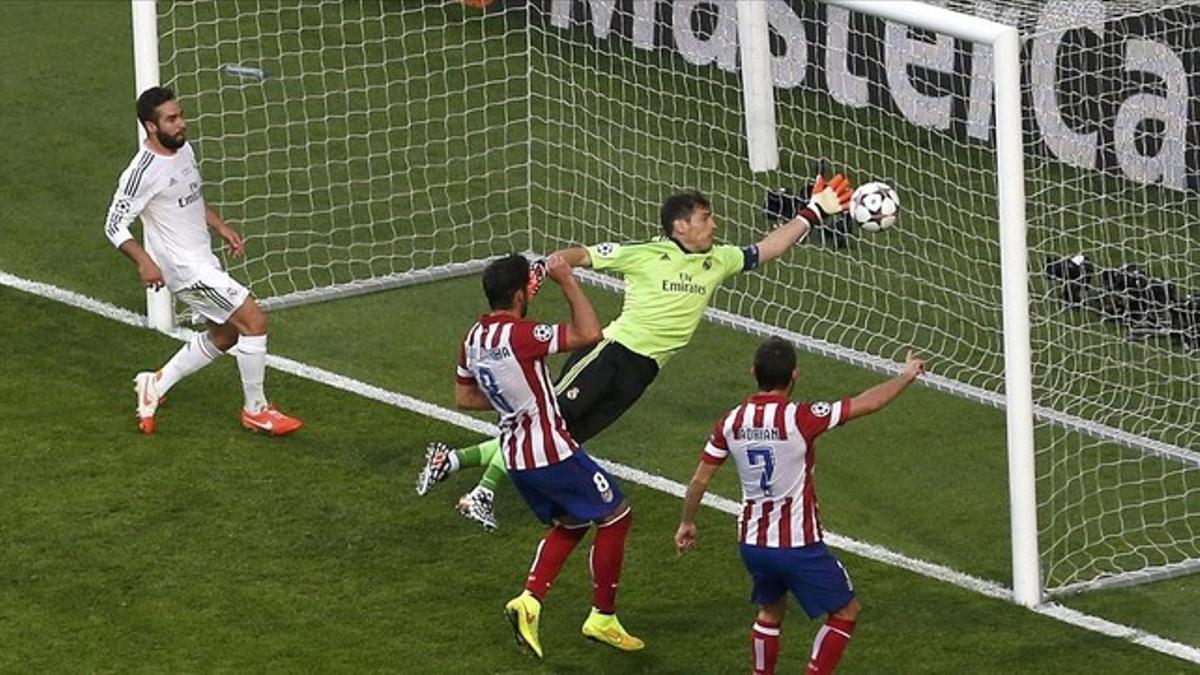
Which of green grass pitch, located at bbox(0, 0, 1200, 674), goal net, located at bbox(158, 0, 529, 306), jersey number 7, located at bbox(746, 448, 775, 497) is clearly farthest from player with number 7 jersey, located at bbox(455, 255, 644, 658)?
goal net, located at bbox(158, 0, 529, 306)

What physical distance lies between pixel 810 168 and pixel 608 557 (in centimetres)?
593

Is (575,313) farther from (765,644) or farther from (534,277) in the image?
(765,644)

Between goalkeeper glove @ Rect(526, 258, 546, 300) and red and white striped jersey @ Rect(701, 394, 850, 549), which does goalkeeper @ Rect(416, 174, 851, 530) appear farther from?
red and white striped jersey @ Rect(701, 394, 850, 549)

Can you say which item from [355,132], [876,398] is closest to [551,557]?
[876,398]

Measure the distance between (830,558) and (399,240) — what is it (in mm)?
6826

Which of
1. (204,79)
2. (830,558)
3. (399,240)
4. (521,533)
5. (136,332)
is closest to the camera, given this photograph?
(830,558)

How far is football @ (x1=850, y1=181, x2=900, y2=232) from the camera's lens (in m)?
12.2

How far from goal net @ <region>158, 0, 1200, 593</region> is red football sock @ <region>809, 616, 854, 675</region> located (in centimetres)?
191

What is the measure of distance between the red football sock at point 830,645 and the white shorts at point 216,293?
4248 mm

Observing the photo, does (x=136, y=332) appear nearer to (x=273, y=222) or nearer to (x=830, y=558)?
(x=273, y=222)

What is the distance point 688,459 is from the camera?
1374 centimetres

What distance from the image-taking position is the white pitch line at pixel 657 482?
463 inches

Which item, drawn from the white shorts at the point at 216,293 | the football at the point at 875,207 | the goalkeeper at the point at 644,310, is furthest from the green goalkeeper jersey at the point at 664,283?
the white shorts at the point at 216,293

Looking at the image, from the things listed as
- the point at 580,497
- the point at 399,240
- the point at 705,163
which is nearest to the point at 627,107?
the point at 705,163
